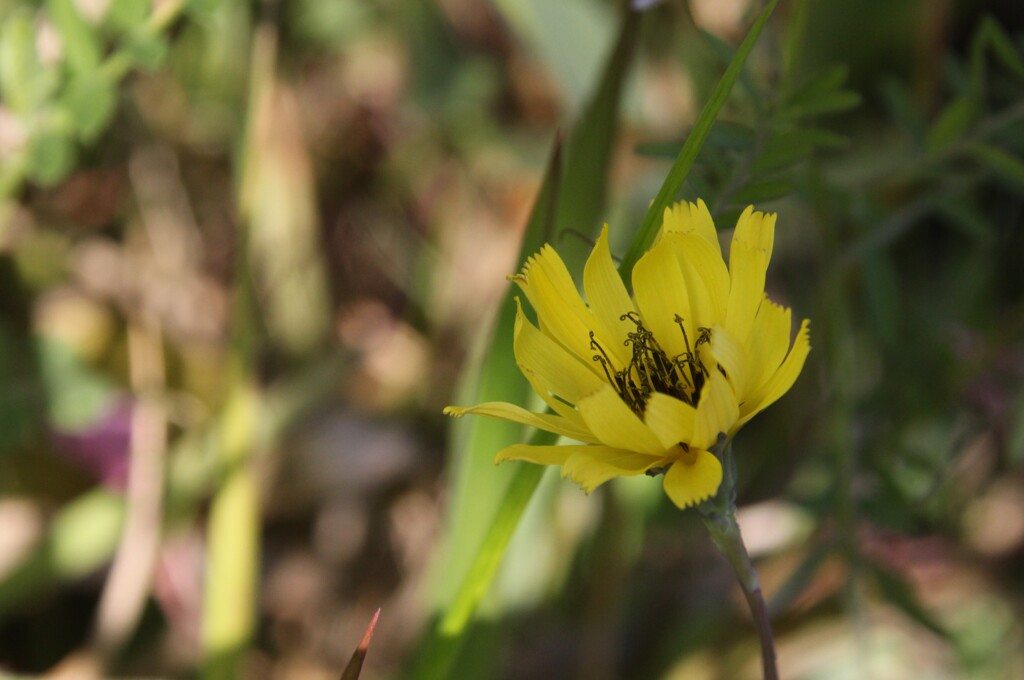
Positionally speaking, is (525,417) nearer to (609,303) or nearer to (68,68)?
(609,303)

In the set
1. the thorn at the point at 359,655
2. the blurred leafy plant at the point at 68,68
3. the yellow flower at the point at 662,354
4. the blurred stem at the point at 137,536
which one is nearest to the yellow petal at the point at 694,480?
the yellow flower at the point at 662,354

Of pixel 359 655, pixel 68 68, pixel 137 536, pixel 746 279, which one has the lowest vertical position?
pixel 359 655

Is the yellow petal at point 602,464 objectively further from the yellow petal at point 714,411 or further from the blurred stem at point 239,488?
the blurred stem at point 239,488

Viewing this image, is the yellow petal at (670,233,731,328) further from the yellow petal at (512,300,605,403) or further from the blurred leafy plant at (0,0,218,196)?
the blurred leafy plant at (0,0,218,196)

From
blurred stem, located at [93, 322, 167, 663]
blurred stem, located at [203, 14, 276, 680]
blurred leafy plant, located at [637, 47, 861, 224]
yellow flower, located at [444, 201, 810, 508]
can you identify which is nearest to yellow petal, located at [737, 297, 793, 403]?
yellow flower, located at [444, 201, 810, 508]

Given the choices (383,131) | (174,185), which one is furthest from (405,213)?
(174,185)

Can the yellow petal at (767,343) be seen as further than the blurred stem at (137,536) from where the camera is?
No

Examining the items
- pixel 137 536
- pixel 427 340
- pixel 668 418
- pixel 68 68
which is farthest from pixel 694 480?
pixel 427 340
